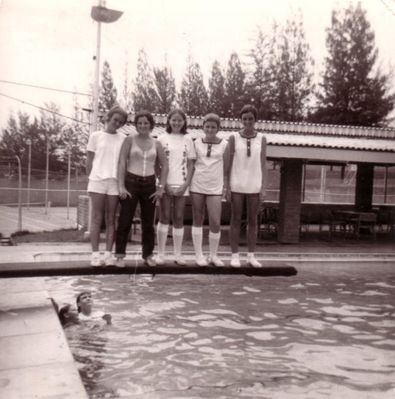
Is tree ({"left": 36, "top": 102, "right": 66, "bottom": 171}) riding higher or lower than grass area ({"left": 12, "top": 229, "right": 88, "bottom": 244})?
higher

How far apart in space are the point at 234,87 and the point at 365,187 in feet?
51.7

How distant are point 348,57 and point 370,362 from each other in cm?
2786

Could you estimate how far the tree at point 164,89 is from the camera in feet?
99.8

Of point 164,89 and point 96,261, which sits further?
point 164,89

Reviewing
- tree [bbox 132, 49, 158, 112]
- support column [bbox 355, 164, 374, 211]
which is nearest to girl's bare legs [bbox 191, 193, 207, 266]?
support column [bbox 355, 164, 374, 211]

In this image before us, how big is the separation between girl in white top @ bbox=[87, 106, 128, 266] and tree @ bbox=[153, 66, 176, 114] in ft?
79.3

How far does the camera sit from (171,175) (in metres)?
6.25

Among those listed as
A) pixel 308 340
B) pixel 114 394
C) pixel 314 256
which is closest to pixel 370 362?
pixel 308 340

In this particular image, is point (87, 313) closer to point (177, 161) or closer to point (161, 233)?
point (161, 233)

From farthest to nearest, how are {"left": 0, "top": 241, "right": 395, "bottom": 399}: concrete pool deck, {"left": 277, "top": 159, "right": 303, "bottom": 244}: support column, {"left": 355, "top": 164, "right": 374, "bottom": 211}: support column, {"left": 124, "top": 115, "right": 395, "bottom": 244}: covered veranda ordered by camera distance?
{"left": 355, "top": 164, "right": 374, "bottom": 211}: support column < {"left": 277, "top": 159, "right": 303, "bottom": 244}: support column < {"left": 124, "top": 115, "right": 395, "bottom": 244}: covered veranda < {"left": 0, "top": 241, "right": 395, "bottom": 399}: concrete pool deck

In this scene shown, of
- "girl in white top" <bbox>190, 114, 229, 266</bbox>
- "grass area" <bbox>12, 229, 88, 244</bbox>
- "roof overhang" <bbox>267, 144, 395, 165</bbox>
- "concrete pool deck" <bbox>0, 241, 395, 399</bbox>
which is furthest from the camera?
"roof overhang" <bbox>267, 144, 395, 165</bbox>

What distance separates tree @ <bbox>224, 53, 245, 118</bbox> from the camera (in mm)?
32344

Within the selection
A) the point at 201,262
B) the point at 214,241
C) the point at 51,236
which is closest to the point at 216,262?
the point at 201,262

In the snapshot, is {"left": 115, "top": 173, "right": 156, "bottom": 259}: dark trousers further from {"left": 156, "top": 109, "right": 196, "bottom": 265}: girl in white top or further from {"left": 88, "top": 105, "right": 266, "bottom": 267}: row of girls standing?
{"left": 156, "top": 109, "right": 196, "bottom": 265}: girl in white top
